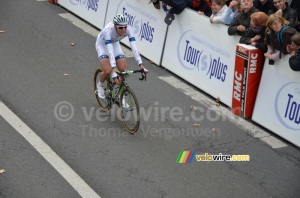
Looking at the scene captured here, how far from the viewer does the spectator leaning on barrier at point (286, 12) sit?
10617mm

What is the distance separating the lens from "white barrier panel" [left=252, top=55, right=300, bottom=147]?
9.67 metres

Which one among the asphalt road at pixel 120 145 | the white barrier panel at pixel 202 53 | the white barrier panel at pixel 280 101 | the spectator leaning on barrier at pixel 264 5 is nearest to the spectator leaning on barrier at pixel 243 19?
the white barrier panel at pixel 202 53

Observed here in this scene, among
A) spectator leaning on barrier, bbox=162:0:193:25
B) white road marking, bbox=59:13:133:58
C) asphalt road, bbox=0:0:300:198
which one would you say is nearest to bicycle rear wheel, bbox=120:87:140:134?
asphalt road, bbox=0:0:300:198

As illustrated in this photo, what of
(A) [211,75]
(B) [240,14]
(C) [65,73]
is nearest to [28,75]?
(C) [65,73]

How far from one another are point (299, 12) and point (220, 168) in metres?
4.22

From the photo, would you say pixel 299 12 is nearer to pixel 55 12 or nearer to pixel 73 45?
pixel 73 45

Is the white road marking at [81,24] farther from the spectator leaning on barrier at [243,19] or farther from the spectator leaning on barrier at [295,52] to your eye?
the spectator leaning on barrier at [295,52]

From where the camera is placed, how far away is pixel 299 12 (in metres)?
11.3

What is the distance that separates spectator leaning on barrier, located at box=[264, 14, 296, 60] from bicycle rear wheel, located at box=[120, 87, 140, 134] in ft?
8.60

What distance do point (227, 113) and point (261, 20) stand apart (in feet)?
6.51

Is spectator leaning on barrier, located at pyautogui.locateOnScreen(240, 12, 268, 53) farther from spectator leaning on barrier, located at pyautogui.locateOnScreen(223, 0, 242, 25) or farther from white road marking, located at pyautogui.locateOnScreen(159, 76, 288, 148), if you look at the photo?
white road marking, located at pyautogui.locateOnScreen(159, 76, 288, 148)

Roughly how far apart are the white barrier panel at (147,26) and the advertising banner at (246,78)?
116 inches

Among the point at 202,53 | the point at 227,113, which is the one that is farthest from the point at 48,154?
the point at 202,53

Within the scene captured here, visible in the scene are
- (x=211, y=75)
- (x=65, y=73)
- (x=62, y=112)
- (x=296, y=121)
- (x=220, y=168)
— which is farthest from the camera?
(x=65, y=73)
